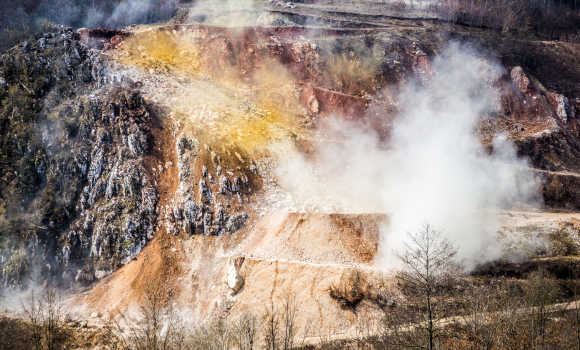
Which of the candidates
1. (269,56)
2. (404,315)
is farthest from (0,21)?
(404,315)

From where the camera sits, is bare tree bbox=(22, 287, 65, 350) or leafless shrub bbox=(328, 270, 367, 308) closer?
bare tree bbox=(22, 287, 65, 350)

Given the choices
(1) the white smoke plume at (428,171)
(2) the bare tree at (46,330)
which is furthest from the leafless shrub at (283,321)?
(2) the bare tree at (46,330)

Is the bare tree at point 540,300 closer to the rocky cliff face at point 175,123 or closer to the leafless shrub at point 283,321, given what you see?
the leafless shrub at point 283,321

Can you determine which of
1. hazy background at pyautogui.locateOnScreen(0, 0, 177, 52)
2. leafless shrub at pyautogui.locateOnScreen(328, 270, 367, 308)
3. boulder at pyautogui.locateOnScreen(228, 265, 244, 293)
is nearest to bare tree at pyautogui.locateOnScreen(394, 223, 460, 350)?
leafless shrub at pyautogui.locateOnScreen(328, 270, 367, 308)

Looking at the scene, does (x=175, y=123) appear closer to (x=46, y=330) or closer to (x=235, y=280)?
(x=235, y=280)

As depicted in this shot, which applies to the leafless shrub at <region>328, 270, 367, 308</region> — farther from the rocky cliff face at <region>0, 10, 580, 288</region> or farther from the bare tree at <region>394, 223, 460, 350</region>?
the rocky cliff face at <region>0, 10, 580, 288</region>

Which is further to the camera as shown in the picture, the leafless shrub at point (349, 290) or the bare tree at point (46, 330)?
the leafless shrub at point (349, 290)
